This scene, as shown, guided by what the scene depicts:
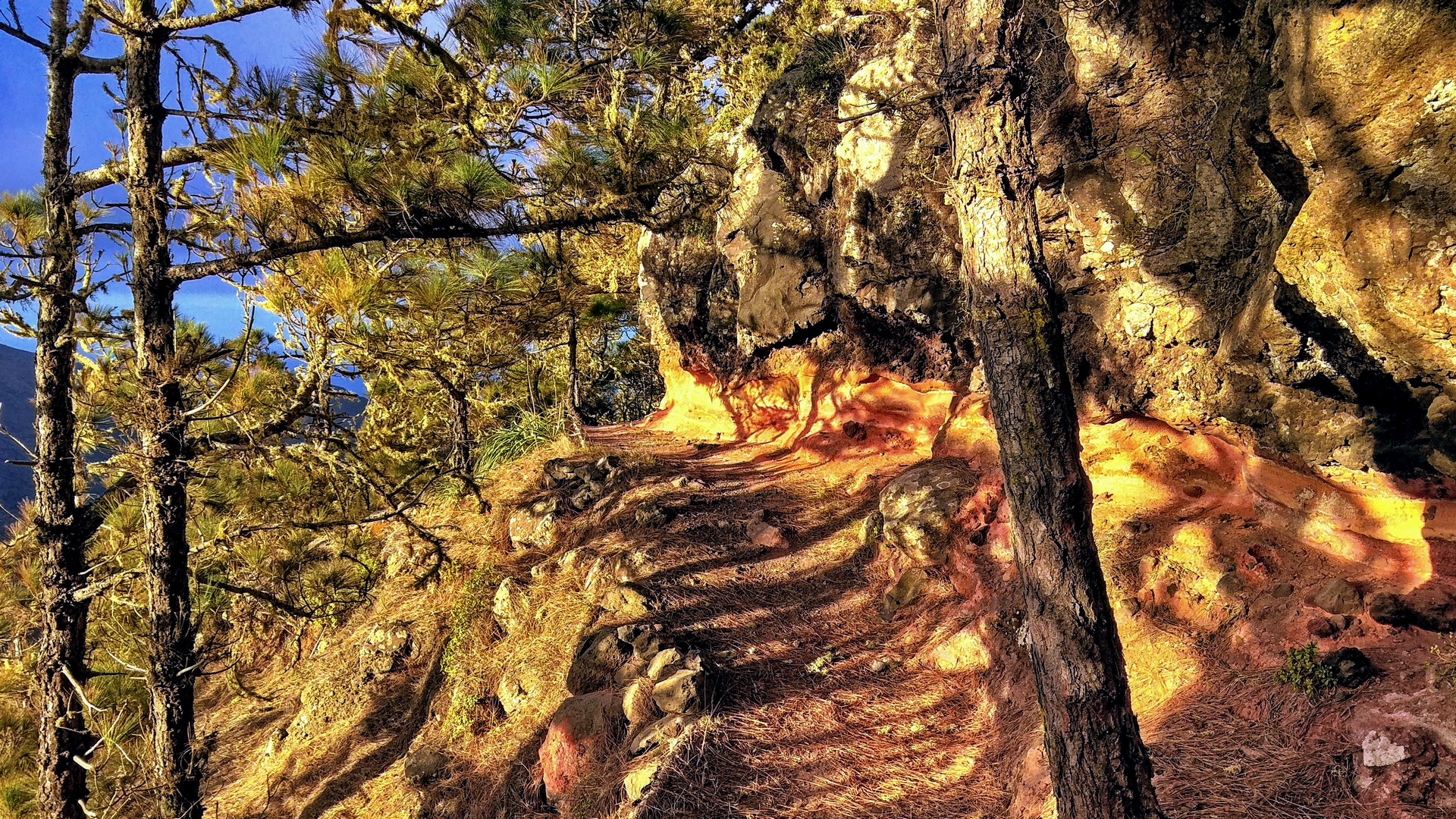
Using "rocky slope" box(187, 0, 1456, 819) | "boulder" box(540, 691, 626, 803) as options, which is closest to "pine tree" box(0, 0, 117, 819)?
"rocky slope" box(187, 0, 1456, 819)

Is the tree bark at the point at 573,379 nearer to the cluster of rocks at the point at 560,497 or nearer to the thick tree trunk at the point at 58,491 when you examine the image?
the cluster of rocks at the point at 560,497

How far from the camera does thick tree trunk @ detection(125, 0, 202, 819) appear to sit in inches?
172

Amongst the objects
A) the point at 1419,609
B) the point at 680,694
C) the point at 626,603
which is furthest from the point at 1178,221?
the point at 626,603

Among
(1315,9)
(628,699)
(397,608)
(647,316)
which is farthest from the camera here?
(647,316)

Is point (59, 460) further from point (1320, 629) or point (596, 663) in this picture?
point (1320, 629)

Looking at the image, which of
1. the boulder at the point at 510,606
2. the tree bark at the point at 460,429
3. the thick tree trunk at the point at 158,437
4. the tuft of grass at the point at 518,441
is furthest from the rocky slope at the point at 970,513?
the thick tree trunk at the point at 158,437

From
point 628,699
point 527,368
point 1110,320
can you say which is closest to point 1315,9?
point 1110,320

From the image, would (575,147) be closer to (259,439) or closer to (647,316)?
(259,439)

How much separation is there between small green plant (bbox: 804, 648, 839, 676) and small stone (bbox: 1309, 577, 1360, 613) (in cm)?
277

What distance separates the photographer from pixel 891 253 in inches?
275

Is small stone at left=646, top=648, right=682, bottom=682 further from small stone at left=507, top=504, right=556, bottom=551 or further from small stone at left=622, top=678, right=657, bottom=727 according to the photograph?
small stone at left=507, top=504, right=556, bottom=551

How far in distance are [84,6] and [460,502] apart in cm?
543

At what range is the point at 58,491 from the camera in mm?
5059

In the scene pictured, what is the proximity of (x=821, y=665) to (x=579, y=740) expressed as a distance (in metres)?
1.71
